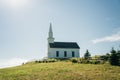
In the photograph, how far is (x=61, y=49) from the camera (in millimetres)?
62062

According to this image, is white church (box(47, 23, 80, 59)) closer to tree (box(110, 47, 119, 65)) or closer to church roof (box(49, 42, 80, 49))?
church roof (box(49, 42, 80, 49))

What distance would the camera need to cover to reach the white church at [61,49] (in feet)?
202

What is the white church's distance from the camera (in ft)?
202

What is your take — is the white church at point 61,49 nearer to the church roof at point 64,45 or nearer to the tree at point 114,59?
the church roof at point 64,45

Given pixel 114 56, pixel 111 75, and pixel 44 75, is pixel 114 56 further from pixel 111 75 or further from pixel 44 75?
pixel 44 75

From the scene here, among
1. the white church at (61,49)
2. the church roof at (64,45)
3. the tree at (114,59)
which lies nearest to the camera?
the tree at (114,59)

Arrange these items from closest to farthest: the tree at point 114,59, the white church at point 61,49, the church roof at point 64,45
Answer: the tree at point 114,59 → the white church at point 61,49 → the church roof at point 64,45

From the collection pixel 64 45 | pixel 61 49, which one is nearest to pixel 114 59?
pixel 61 49

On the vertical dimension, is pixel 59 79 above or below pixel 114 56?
below

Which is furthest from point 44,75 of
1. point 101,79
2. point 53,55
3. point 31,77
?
point 53,55

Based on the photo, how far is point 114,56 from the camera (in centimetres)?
3312

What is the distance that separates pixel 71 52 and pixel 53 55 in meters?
5.56

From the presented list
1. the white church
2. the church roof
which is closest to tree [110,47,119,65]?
the white church

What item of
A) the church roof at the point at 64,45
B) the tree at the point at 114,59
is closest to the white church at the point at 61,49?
the church roof at the point at 64,45
